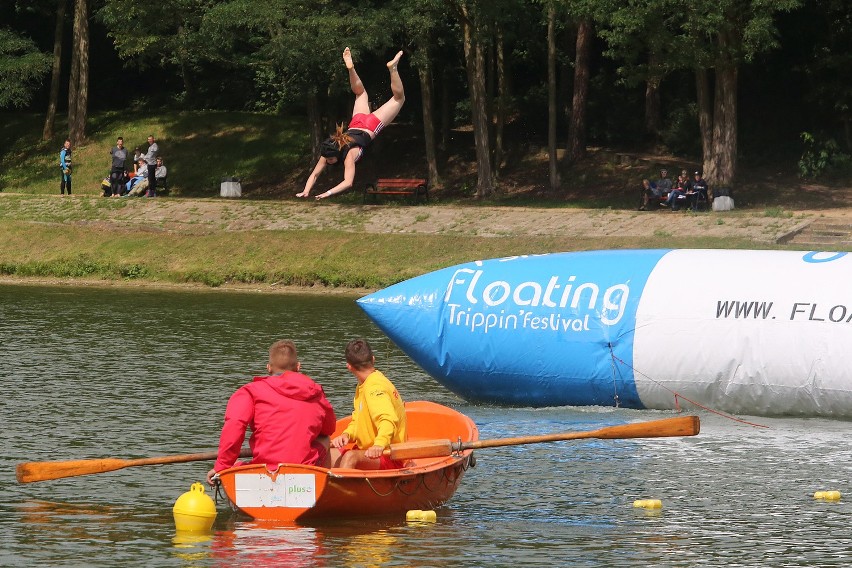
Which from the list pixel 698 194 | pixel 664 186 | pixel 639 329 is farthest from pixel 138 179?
pixel 639 329

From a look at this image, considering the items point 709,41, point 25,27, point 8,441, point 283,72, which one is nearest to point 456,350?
point 8,441

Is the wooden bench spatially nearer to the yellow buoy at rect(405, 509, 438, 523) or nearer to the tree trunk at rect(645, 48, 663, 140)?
the tree trunk at rect(645, 48, 663, 140)

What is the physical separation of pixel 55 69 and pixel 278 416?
165 ft

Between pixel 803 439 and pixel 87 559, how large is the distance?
949cm

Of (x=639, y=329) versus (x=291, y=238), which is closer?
(x=639, y=329)

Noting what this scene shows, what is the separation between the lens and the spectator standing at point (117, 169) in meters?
47.9

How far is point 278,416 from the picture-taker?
1325cm

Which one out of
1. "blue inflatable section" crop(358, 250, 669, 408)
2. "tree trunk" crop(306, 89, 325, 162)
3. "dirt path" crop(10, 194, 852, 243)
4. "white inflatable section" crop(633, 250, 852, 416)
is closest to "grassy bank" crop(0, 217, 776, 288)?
"dirt path" crop(10, 194, 852, 243)

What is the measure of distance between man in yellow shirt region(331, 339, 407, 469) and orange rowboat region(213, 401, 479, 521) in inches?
11.7

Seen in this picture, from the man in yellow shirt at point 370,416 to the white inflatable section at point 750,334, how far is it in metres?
6.18

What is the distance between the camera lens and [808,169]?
49750mm

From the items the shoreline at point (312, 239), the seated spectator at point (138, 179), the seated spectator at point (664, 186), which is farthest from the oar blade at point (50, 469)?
the seated spectator at point (138, 179)

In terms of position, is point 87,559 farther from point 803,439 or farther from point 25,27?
point 25,27

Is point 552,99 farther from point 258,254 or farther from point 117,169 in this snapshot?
point 117,169
